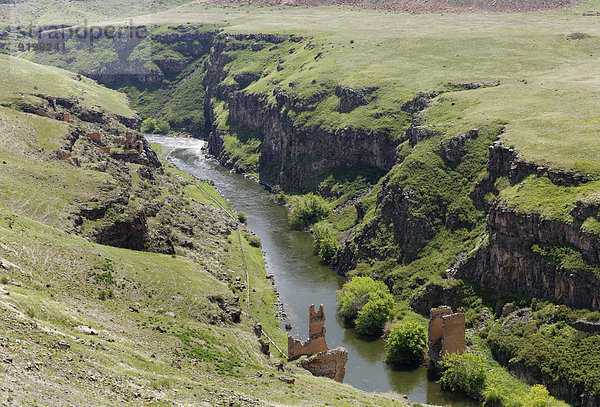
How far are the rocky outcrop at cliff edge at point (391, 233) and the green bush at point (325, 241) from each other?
229 cm

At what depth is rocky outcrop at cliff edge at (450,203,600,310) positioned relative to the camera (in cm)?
10162

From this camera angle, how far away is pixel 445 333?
10231cm

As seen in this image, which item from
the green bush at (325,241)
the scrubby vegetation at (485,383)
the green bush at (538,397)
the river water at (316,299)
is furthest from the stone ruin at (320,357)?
the green bush at (325,241)

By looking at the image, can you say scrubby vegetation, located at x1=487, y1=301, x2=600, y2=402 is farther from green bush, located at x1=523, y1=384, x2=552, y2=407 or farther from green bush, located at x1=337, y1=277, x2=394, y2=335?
green bush, located at x1=337, y1=277, x2=394, y2=335

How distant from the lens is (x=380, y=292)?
123312 millimetres

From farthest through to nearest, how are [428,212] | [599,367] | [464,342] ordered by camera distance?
[428,212], [464,342], [599,367]

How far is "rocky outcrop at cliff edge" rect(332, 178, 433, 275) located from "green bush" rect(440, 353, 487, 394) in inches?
1437

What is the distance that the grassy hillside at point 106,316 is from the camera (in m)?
55.1

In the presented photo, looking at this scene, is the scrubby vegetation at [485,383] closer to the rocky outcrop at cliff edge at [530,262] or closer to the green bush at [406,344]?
the green bush at [406,344]

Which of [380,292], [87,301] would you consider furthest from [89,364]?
[380,292]

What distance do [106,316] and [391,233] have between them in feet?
246

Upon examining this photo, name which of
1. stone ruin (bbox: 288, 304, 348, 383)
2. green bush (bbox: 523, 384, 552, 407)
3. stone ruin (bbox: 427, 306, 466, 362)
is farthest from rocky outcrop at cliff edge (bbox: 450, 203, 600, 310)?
stone ruin (bbox: 288, 304, 348, 383)

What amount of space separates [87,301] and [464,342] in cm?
5275

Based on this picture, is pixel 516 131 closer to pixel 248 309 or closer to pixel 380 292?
pixel 380 292
